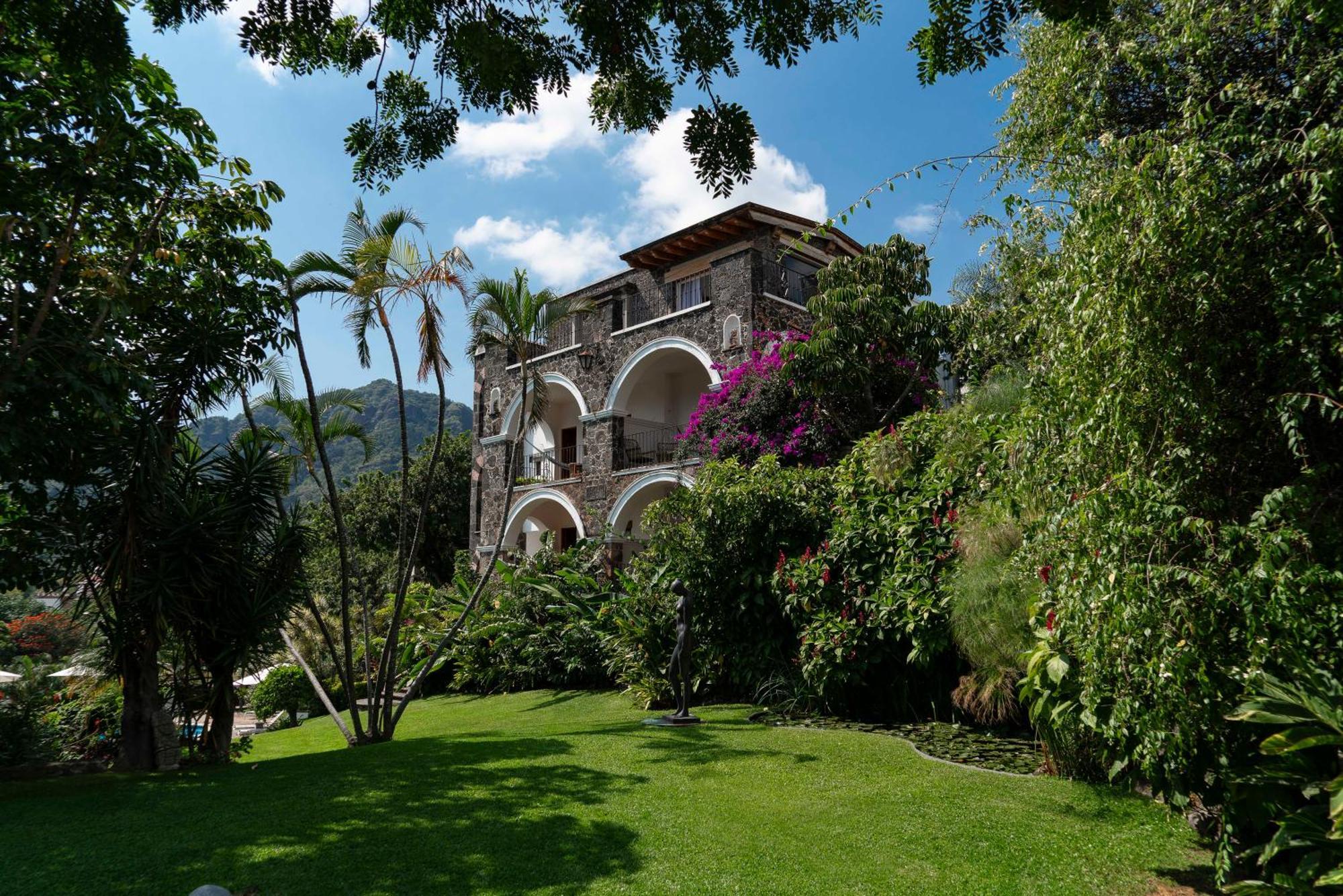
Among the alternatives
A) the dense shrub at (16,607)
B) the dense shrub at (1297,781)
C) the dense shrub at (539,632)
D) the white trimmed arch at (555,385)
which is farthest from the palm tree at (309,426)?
the dense shrub at (16,607)

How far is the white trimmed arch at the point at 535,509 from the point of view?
21328 millimetres

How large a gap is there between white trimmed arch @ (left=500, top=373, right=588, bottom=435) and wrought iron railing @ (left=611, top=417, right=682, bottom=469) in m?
1.26

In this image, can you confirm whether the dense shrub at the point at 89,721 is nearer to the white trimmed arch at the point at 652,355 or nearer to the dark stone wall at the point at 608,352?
the dark stone wall at the point at 608,352

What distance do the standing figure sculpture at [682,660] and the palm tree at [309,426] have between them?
205 inches

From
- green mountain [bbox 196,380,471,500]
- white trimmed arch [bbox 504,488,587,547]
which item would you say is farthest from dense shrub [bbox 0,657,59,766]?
green mountain [bbox 196,380,471,500]

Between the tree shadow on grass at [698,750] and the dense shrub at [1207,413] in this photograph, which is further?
the tree shadow on grass at [698,750]

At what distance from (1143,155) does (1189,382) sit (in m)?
1.39

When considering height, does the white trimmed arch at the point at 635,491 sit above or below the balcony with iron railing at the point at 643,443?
below

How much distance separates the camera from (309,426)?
1434 centimetres

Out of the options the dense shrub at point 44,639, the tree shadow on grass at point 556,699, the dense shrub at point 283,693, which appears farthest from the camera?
the dense shrub at point 44,639

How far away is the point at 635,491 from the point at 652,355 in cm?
337

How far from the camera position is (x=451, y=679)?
17781 millimetres

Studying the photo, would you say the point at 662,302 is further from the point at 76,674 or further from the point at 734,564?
the point at 76,674

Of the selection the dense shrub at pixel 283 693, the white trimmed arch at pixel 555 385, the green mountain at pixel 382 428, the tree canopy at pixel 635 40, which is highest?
the green mountain at pixel 382 428
